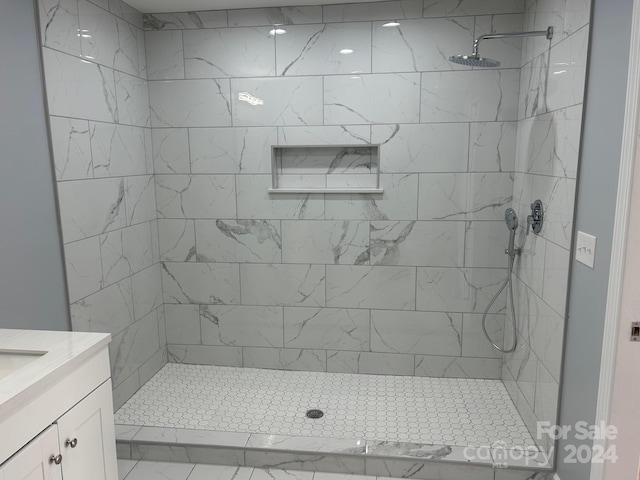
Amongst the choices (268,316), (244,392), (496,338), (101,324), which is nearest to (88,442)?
(101,324)

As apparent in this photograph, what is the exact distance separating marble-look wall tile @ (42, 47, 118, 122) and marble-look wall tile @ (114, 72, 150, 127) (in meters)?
0.06

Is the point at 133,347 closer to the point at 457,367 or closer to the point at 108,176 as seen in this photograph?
the point at 108,176

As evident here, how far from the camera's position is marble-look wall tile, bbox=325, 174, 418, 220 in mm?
2965

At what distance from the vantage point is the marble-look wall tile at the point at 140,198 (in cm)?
289

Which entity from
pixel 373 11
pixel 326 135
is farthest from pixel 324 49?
pixel 326 135

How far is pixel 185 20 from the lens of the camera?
2.99 m

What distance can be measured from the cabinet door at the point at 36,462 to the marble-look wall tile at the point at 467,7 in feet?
9.24

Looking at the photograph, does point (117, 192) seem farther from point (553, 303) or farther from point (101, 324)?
point (553, 303)

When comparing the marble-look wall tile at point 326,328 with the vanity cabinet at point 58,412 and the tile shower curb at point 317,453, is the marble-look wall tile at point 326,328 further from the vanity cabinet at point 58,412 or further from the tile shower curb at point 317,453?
the vanity cabinet at point 58,412

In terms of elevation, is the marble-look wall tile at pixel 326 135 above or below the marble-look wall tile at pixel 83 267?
above

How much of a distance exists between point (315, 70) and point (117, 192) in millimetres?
1436

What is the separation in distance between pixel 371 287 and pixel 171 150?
1.65 metres

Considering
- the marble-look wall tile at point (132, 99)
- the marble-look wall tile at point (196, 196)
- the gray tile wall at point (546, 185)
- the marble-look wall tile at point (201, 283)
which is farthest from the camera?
the marble-look wall tile at point (201, 283)

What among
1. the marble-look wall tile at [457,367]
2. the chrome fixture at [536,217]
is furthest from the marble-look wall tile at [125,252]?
the chrome fixture at [536,217]
